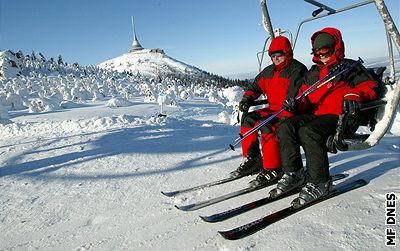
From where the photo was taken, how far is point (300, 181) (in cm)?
266

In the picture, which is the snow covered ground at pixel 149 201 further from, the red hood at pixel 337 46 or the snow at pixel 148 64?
the snow at pixel 148 64

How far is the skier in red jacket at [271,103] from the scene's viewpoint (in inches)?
114

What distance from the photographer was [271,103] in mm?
3283

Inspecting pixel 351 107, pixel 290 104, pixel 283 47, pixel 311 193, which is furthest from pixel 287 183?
pixel 283 47

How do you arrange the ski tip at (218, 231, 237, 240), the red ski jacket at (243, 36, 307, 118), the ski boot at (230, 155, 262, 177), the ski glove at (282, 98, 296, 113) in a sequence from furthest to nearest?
the ski boot at (230, 155, 262, 177) → the red ski jacket at (243, 36, 307, 118) → the ski glove at (282, 98, 296, 113) → the ski tip at (218, 231, 237, 240)

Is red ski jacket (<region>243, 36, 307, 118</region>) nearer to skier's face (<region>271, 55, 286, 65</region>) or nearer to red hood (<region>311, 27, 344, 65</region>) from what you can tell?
skier's face (<region>271, 55, 286, 65</region>)

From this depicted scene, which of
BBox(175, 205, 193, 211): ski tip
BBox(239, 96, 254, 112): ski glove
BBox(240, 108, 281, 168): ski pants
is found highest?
BBox(239, 96, 254, 112): ski glove

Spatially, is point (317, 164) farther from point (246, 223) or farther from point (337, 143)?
point (246, 223)

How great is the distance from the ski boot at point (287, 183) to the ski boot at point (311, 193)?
0.19 meters

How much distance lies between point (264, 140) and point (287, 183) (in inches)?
19.2

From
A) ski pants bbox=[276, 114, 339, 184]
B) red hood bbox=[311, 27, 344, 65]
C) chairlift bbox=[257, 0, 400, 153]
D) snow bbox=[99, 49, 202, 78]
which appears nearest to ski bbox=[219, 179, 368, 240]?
ski pants bbox=[276, 114, 339, 184]

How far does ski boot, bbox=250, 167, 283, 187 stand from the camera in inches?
113

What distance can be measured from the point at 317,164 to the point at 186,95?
19.9 meters

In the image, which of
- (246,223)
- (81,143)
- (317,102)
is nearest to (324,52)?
(317,102)
